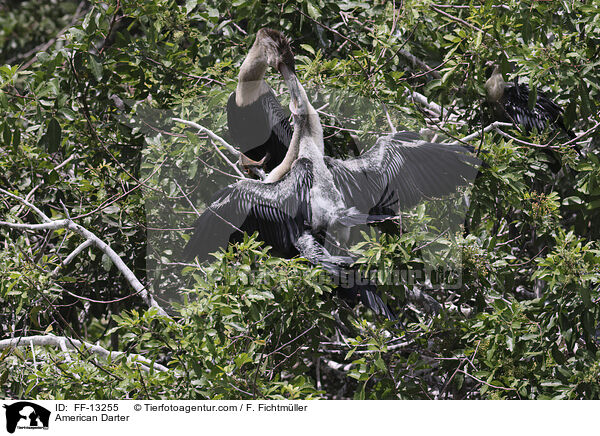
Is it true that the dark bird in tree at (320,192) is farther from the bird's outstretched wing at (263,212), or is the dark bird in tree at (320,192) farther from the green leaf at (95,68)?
the green leaf at (95,68)

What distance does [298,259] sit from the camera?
230 cm

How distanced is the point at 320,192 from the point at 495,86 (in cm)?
92

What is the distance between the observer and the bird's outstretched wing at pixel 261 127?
268 cm

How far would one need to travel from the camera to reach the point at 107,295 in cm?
300

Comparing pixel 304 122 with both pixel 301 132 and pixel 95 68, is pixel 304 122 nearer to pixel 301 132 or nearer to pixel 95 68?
pixel 301 132

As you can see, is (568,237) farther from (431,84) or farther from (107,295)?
(107,295)

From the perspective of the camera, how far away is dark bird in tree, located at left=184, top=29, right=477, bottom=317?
8.10ft

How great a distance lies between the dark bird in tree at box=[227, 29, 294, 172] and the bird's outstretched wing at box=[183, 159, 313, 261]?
0.19 meters

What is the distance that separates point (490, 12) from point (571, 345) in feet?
4.05
